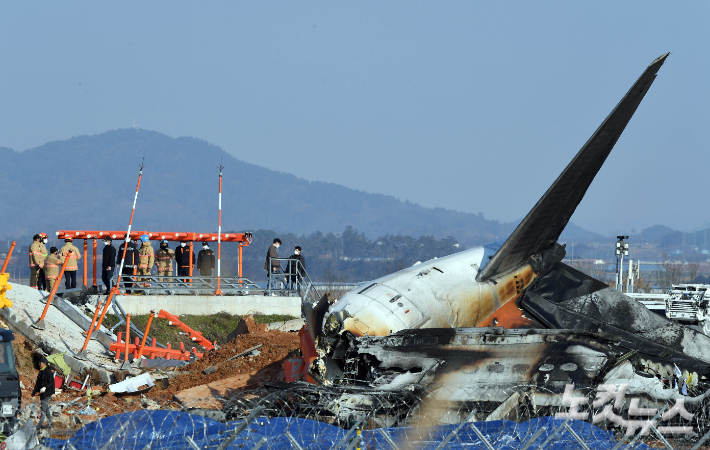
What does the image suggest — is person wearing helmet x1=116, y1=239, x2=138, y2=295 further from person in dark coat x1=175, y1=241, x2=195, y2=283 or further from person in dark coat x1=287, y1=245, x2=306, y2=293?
person in dark coat x1=287, y1=245, x2=306, y2=293

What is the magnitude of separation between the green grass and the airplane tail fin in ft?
40.7

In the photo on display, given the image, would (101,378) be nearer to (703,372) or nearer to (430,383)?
(430,383)

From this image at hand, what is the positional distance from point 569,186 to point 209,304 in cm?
1499

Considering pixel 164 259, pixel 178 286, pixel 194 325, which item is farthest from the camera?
pixel 164 259

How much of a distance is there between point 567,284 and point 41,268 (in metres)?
17.4

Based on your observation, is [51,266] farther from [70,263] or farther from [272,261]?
[272,261]

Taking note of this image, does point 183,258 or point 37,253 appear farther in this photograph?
point 183,258

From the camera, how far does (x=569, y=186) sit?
53.4 ft

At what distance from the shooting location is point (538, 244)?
1684 centimetres

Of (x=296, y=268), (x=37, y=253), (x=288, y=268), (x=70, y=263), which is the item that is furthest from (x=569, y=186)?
(x=37, y=253)

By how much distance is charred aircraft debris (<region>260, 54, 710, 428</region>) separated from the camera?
38.2 ft

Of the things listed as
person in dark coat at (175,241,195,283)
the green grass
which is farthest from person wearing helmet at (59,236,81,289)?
person in dark coat at (175,241,195,283)

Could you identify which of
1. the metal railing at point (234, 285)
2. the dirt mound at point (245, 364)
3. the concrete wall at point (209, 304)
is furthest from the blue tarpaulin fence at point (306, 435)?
the metal railing at point (234, 285)

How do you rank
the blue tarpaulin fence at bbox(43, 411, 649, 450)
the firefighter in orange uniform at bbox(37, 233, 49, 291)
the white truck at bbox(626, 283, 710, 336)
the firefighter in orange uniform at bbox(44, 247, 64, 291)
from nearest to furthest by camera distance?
the blue tarpaulin fence at bbox(43, 411, 649, 450) < the white truck at bbox(626, 283, 710, 336) < the firefighter in orange uniform at bbox(44, 247, 64, 291) < the firefighter in orange uniform at bbox(37, 233, 49, 291)
